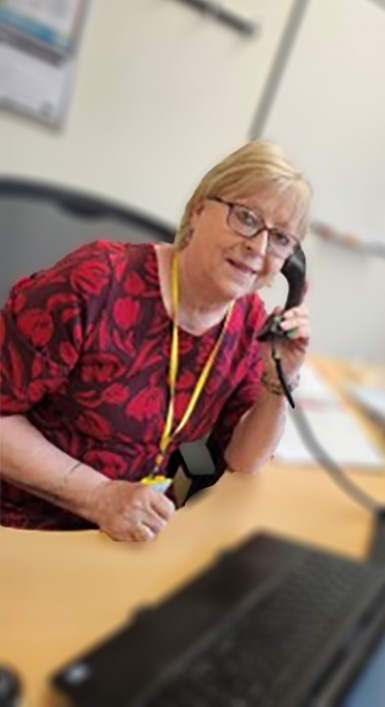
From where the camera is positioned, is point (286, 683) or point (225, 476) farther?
point (286, 683)

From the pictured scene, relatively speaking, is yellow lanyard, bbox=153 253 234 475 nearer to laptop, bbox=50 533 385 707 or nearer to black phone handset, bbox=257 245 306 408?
black phone handset, bbox=257 245 306 408

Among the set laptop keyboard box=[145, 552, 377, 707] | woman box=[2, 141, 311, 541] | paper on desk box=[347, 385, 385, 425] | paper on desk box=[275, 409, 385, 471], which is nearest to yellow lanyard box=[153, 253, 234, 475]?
woman box=[2, 141, 311, 541]

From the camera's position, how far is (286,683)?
0.53 m

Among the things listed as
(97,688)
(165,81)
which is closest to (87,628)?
(97,688)

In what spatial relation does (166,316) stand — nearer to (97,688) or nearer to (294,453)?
(97,688)

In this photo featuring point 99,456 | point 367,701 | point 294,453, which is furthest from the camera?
point 294,453

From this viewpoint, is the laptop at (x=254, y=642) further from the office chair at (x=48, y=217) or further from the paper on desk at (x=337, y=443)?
the office chair at (x=48, y=217)

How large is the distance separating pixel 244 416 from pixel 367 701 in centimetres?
41

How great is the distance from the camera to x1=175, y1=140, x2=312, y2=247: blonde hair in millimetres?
92

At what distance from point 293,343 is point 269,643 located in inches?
20.5

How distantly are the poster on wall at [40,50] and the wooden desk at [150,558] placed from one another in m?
0.13

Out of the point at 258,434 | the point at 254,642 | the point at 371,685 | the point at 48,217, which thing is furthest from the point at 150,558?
the point at 258,434

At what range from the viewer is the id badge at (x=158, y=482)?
0.09 metres

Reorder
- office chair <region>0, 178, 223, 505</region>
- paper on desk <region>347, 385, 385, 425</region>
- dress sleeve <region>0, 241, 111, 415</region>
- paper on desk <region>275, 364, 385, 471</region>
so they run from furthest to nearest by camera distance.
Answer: paper on desk <region>347, 385, 385, 425</region> → paper on desk <region>275, 364, 385, 471</region> → office chair <region>0, 178, 223, 505</region> → dress sleeve <region>0, 241, 111, 415</region>
